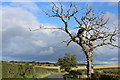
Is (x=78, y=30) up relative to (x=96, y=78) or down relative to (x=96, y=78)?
up

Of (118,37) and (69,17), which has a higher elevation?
(69,17)

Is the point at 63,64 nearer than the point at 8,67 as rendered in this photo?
No

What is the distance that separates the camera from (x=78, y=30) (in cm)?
2616

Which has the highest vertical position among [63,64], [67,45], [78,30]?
[78,30]

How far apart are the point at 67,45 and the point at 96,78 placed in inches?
277

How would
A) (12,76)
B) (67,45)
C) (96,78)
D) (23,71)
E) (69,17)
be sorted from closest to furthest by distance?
(96,78)
(69,17)
(67,45)
(12,76)
(23,71)

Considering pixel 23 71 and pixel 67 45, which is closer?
pixel 67 45

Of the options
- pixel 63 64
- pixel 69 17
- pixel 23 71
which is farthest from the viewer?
pixel 63 64

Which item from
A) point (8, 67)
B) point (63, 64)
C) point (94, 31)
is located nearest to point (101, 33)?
point (94, 31)

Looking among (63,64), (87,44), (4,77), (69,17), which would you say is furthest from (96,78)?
(63,64)

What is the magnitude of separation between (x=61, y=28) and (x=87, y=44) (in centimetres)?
397

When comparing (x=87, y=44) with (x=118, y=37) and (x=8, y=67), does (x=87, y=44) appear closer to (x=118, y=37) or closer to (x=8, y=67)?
(x=118, y=37)

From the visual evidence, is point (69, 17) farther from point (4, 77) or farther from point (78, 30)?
point (4, 77)

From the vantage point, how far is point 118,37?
29.4 metres
